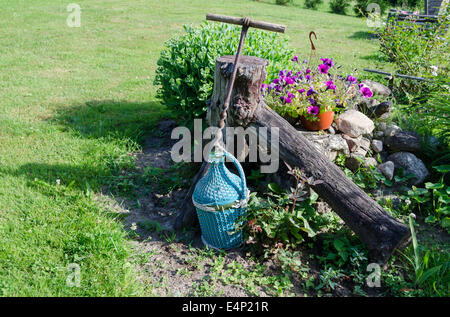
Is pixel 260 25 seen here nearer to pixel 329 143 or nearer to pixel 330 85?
pixel 330 85

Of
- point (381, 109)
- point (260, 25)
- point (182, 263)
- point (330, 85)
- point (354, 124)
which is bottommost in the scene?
point (182, 263)

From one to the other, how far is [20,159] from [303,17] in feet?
43.1

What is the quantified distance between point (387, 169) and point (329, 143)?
64 centimetres

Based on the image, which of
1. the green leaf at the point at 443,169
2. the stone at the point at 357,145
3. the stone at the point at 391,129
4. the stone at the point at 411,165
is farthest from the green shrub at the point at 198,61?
the green leaf at the point at 443,169

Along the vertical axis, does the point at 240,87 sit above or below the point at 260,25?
below

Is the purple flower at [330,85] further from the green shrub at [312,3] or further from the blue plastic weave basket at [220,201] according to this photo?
the green shrub at [312,3]

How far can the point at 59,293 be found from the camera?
8.21 ft

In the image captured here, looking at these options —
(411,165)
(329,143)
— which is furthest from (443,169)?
(329,143)

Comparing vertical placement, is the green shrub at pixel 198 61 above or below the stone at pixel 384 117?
above

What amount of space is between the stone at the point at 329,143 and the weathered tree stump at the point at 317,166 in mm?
587

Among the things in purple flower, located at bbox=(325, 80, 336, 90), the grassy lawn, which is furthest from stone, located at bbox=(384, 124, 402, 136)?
the grassy lawn

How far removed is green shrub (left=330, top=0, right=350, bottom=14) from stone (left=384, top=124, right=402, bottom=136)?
1600 cm

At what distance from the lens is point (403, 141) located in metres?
3.90

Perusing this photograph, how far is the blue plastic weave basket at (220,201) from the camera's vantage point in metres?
2.84
